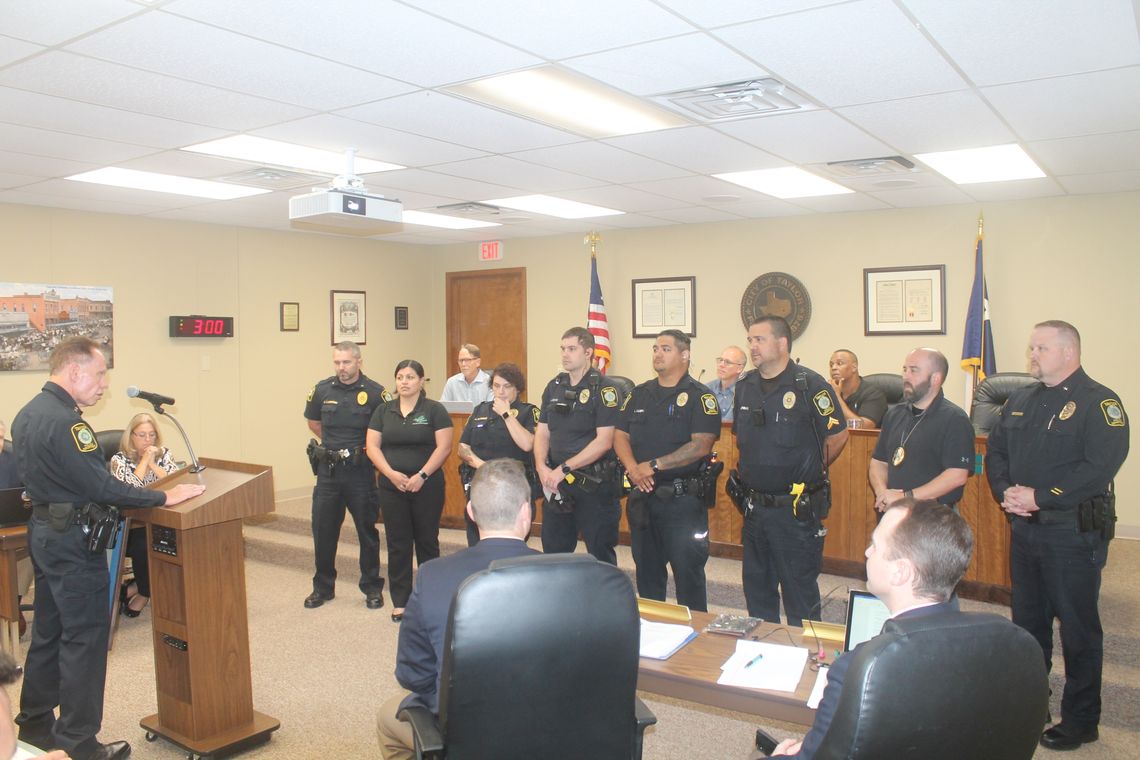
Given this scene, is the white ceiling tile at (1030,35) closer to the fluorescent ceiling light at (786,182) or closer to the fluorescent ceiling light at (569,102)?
the fluorescent ceiling light at (569,102)

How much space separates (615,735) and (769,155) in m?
3.94

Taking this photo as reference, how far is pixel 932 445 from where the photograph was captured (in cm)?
392

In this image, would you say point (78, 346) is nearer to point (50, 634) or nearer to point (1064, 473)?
point (50, 634)

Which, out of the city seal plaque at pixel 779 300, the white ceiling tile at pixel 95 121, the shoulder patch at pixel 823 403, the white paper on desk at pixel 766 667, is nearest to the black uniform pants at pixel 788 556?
the shoulder patch at pixel 823 403

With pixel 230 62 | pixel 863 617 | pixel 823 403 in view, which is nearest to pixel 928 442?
pixel 823 403

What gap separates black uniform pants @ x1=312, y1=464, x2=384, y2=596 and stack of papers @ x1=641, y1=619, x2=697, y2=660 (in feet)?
10.1

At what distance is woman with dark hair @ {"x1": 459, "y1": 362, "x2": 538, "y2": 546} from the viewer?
16.7 feet

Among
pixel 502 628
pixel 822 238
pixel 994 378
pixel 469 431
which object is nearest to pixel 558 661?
pixel 502 628

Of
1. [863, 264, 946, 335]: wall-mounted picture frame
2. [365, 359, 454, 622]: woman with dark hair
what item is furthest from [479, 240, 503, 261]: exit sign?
[365, 359, 454, 622]: woman with dark hair

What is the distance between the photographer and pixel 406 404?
207 inches

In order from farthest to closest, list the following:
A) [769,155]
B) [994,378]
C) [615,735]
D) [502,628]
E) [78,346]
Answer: [994,378] < [769,155] < [78,346] < [615,735] < [502,628]

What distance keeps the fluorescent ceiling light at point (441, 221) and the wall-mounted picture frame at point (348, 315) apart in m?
1.40

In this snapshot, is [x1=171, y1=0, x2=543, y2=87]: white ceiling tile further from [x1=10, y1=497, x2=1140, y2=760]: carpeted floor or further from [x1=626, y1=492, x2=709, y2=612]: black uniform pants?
[x1=10, y1=497, x2=1140, y2=760]: carpeted floor

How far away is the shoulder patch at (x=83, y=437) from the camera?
10.9 ft
